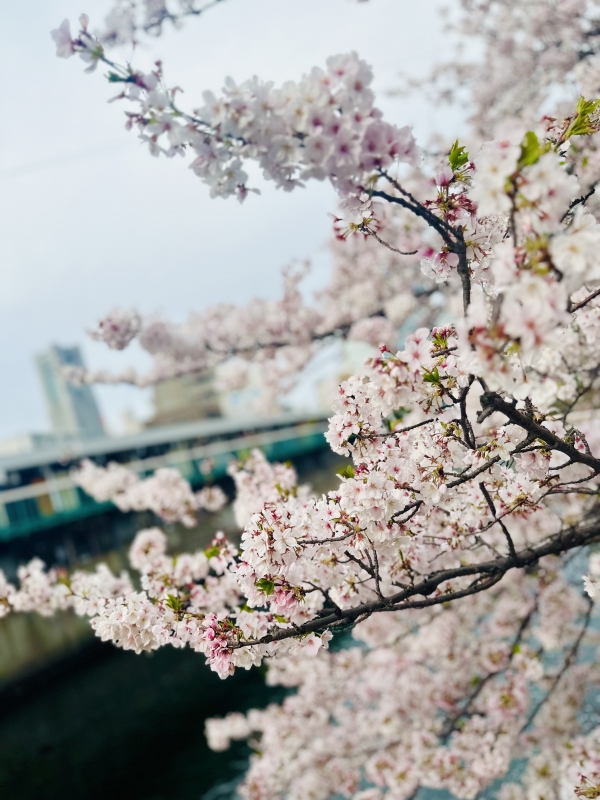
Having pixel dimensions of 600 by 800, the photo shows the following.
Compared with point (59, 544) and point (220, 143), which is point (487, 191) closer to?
point (220, 143)

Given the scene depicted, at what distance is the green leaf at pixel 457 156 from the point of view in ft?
7.33

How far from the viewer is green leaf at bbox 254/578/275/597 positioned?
8.57 ft

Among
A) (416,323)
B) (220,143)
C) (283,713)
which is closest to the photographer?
(220,143)

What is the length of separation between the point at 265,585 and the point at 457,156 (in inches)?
79.2

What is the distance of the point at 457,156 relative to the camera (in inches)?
88.3

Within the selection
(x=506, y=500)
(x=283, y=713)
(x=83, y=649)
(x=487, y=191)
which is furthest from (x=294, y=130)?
(x=83, y=649)

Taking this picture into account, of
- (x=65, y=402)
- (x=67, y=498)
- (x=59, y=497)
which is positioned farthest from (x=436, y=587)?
(x=65, y=402)

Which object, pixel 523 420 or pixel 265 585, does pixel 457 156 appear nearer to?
pixel 523 420

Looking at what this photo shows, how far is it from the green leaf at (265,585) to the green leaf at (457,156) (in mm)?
1963

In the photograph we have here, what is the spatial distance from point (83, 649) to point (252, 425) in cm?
2341

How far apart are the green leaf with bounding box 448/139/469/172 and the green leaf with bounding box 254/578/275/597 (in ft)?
Answer: 6.44

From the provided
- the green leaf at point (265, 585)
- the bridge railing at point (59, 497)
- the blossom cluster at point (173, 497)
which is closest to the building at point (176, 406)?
the bridge railing at point (59, 497)

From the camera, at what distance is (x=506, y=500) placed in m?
2.96

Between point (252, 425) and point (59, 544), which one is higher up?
point (252, 425)
